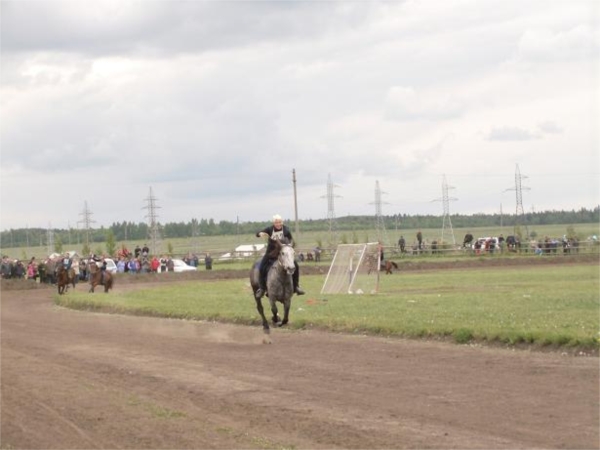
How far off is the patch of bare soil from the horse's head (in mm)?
1872

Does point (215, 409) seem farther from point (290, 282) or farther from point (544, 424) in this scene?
point (290, 282)

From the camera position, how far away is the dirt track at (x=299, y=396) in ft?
44.0

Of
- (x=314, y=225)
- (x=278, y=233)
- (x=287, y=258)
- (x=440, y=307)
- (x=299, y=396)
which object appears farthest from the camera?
(x=314, y=225)

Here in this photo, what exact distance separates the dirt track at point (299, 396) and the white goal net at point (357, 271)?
15747 mm

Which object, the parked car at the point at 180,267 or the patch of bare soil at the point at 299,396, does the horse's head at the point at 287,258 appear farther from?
the parked car at the point at 180,267

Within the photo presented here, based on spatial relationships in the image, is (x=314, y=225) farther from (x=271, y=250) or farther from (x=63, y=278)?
(x=271, y=250)

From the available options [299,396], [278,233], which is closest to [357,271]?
[278,233]

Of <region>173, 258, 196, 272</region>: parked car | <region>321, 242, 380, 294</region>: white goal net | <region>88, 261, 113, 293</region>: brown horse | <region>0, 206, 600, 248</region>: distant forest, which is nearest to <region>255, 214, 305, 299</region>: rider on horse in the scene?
<region>321, 242, 380, 294</region>: white goal net

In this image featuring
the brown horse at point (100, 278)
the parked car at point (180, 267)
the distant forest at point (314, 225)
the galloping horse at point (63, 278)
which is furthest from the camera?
the distant forest at point (314, 225)

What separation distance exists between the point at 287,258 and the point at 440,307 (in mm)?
8581

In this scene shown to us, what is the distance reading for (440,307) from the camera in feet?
95.5

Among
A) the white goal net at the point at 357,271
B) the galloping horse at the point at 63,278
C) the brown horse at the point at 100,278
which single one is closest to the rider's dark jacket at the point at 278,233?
the white goal net at the point at 357,271

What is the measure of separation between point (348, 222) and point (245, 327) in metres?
145

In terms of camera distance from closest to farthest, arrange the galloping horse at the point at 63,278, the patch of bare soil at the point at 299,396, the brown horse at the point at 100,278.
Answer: the patch of bare soil at the point at 299,396 → the brown horse at the point at 100,278 → the galloping horse at the point at 63,278
